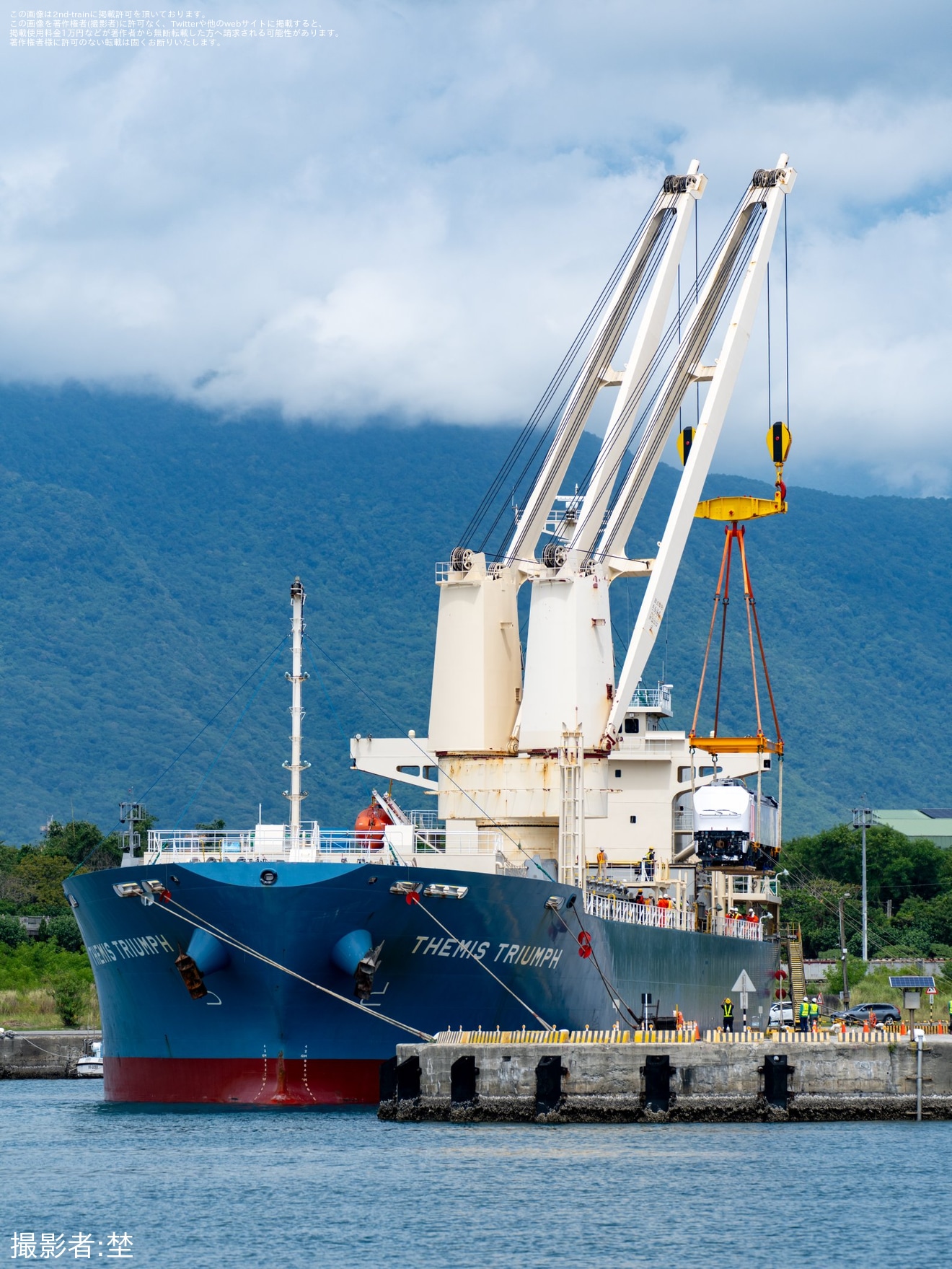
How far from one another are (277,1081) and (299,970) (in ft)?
7.72

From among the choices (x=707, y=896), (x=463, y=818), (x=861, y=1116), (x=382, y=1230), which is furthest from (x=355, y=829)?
(x=707, y=896)

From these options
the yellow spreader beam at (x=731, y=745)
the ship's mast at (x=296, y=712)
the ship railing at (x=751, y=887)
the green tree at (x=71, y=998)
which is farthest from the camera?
the green tree at (x=71, y=998)

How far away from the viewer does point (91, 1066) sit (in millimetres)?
61344

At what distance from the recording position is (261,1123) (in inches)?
1487

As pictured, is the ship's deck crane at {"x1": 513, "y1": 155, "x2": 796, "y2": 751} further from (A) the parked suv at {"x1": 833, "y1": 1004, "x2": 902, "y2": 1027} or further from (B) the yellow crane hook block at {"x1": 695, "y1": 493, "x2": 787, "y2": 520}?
(A) the parked suv at {"x1": 833, "y1": 1004, "x2": 902, "y2": 1027}

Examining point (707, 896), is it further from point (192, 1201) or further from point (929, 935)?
point (929, 935)

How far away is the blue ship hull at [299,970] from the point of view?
38.2m

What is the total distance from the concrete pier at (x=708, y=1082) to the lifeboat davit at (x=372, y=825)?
20.0ft

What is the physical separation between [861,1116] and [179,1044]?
43.9 ft

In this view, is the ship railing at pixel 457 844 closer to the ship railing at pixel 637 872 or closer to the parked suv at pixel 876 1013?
Answer: the ship railing at pixel 637 872

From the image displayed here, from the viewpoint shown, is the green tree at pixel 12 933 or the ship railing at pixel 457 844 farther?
the green tree at pixel 12 933

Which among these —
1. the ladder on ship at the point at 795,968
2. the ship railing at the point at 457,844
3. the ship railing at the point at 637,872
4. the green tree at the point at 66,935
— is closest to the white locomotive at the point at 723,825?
the ship railing at the point at 637,872

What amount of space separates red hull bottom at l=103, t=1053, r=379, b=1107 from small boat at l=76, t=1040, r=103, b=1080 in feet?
72.2

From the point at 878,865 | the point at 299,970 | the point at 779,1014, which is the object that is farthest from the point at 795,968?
the point at 878,865
